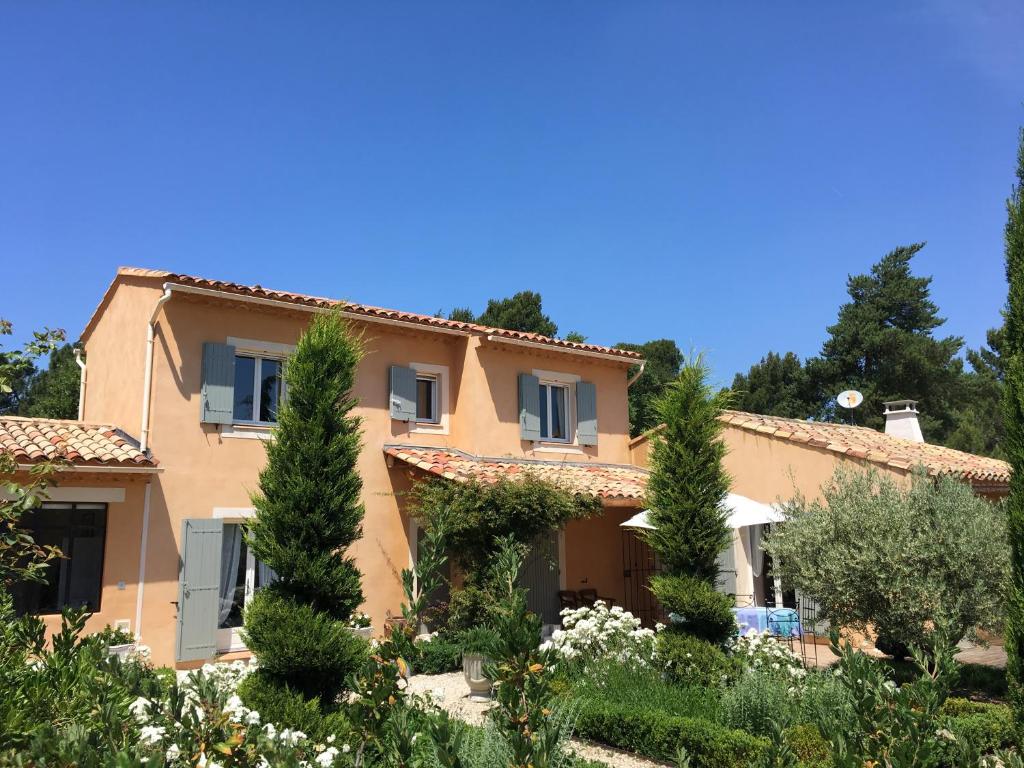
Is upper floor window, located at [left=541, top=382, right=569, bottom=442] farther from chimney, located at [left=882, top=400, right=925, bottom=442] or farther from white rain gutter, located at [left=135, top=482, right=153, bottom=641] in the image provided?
chimney, located at [left=882, top=400, right=925, bottom=442]

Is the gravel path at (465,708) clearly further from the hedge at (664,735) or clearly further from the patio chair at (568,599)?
the patio chair at (568,599)

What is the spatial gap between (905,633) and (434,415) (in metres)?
10.5

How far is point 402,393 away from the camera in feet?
52.1

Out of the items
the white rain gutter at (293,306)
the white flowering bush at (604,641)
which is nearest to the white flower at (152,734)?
the white flowering bush at (604,641)

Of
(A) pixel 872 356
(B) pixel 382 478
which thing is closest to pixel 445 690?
(B) pixel 382 478

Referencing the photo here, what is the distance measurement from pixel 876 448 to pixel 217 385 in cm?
1461

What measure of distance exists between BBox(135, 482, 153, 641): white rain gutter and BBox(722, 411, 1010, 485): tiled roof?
41.2 feet

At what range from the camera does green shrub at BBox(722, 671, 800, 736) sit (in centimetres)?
771

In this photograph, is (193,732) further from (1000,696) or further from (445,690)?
(1000,696)

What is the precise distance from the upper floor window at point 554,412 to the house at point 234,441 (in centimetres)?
4

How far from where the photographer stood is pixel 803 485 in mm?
15883

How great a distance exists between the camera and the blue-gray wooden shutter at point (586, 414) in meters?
18.5

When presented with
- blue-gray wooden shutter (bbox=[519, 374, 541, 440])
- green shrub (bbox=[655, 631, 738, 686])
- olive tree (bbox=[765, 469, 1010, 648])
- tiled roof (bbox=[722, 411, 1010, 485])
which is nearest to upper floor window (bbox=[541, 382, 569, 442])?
blue-gray wooden shutter (bbox=[519, 374, 541, 440])

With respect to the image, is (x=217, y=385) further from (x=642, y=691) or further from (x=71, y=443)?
(x=642, y=691)
